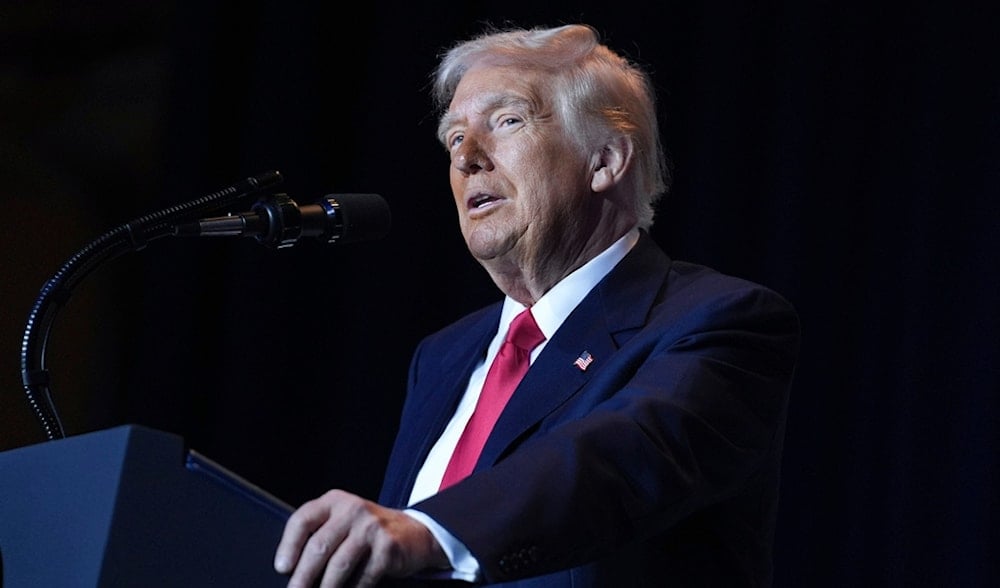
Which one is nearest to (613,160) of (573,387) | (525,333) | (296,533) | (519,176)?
(519,176)

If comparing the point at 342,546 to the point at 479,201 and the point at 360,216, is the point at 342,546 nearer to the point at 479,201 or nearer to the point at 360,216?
the point at 360,216

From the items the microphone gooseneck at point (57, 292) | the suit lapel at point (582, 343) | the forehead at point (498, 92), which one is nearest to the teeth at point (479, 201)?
the forehead at point (498, 92)

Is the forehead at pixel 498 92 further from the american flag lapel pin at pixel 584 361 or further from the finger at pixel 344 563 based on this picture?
the finger at pixel 344 563

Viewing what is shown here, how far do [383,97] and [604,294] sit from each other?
1704 mm

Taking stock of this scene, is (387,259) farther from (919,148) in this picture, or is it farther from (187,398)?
(919,148)

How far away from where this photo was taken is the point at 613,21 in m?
3.74

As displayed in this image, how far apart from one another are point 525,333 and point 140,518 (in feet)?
3.69

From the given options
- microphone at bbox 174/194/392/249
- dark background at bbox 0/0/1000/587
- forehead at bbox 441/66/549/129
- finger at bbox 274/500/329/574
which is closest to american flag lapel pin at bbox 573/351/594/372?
microphone at bbox 174/194/392/249

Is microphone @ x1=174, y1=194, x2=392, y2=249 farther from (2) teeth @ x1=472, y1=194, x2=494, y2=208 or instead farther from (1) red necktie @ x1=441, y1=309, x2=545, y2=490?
(2) teeth @ x1=472, y1=194, x2=494, y2=208

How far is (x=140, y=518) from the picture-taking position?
118 cm

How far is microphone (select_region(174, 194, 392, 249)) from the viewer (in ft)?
5.54

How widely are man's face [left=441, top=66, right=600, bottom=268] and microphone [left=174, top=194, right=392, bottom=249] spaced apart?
50 centimetres

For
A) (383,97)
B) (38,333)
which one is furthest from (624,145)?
(383,97)

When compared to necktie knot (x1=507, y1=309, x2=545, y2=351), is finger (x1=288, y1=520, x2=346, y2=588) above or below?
above
